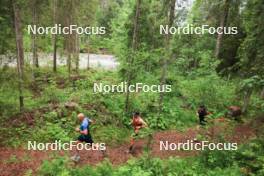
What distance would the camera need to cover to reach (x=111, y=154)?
14242 mm

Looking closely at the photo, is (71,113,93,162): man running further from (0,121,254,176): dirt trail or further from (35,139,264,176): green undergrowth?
(35,139,264,176): green undergrowth

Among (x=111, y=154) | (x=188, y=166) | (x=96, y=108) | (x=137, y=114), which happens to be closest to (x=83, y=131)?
(x=111, y=154)

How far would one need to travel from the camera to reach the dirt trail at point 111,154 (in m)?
12.1

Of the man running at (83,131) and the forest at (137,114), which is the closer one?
the forest at (137,114)

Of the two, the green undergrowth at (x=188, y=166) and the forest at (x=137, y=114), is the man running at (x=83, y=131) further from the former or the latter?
the green undergrowth at (x=188, y=166)

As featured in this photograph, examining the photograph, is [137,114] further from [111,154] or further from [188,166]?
[188,166]

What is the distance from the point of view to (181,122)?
2089 centimetres

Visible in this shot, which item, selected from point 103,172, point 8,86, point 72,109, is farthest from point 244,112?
point 8,86

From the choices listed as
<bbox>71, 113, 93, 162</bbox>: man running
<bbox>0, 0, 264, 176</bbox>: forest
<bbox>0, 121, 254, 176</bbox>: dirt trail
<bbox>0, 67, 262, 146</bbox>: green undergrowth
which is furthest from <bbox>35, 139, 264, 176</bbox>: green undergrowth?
<bbox>0, 67, 262, 146</bbox>: green undergrowth

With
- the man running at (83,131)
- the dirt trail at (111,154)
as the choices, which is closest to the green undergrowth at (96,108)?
the dirt trail at (111,154)

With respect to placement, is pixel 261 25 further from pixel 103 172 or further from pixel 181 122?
pixel 103 172

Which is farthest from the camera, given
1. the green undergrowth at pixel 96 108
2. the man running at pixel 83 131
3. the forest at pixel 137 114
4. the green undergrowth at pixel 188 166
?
the green undergrowth at pixel 96 108

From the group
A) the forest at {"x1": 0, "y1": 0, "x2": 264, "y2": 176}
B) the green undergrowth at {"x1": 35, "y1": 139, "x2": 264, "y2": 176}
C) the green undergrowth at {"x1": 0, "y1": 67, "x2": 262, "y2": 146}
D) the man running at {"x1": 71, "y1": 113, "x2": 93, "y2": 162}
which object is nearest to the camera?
the green undergrowth at {"x1": 35, "y1": 139, "x2": 264, "y2": 176}

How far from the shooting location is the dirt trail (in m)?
12.1
